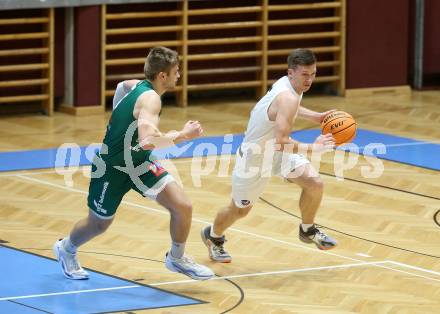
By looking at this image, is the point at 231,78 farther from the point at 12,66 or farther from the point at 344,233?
the point at 344,233

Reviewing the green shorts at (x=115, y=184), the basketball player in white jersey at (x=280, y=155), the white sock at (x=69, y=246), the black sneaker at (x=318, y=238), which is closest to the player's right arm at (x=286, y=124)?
the basketball player in white jersey at (x=280, y=155)

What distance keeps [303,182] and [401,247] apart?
1.31 meters

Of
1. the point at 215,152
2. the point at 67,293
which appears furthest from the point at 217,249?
the point at 215,152

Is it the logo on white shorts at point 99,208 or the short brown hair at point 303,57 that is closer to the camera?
the logo on white shorts at point 99,208

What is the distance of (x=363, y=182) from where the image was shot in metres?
12.1

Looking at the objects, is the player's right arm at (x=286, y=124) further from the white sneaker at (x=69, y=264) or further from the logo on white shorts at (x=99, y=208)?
the white sneaker at (x=69, y=264)

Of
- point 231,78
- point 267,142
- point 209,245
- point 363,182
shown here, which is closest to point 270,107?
point 267,142

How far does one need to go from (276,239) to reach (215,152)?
12.2ft

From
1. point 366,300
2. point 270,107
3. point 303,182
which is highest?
point 270,107

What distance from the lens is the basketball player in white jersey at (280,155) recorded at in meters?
8.60

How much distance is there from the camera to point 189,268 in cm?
835

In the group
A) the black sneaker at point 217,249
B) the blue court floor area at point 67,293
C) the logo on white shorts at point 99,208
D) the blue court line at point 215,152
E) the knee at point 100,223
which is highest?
the logo on white shorts at point 99,208

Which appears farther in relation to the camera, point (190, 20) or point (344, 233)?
point (190, 20)

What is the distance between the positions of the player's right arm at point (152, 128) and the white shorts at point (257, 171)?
41.9 inches
